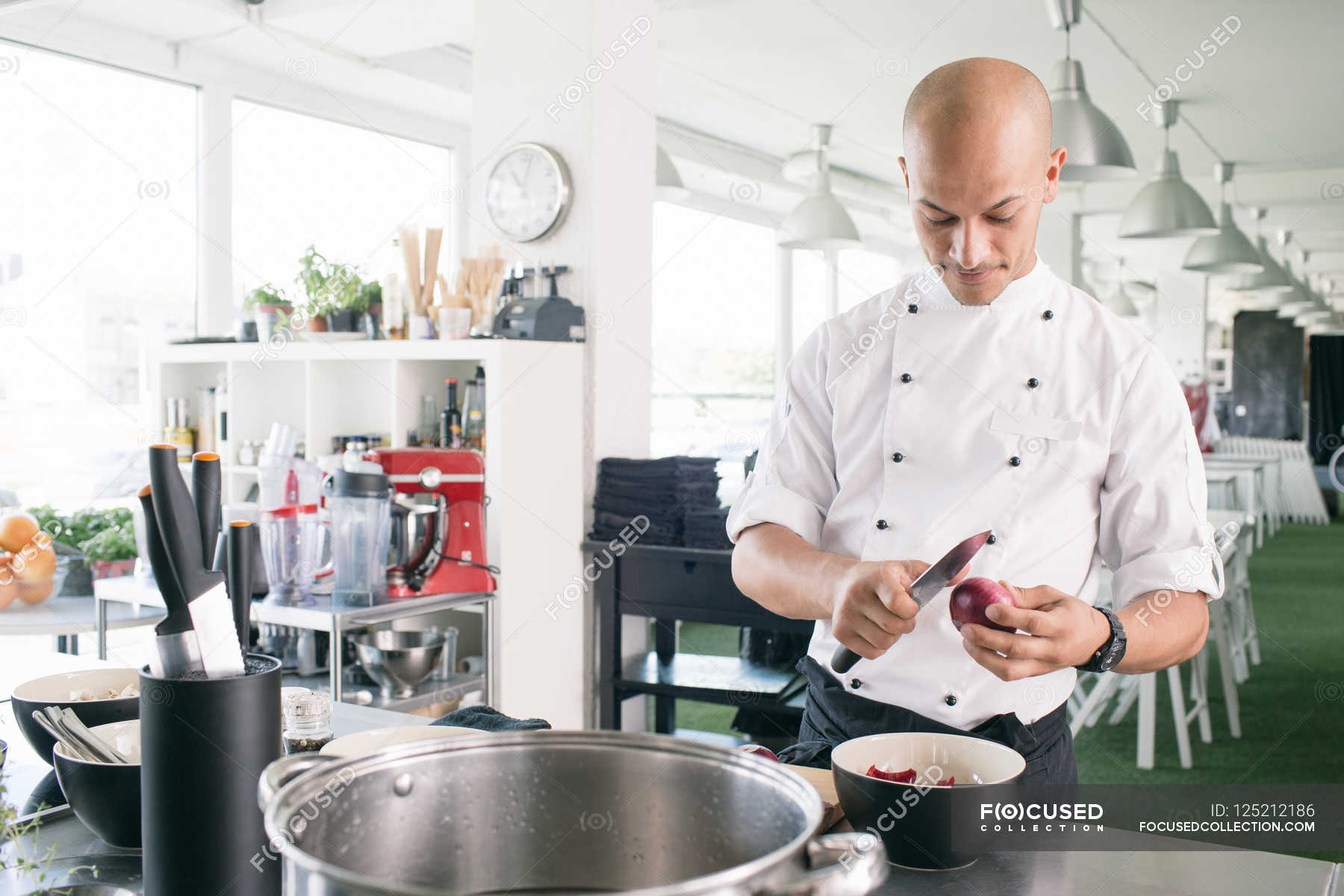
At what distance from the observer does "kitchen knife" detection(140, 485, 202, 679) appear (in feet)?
2.99

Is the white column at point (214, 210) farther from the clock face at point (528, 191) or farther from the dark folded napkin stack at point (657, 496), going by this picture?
the dark folded napkin stack at point (657, 496)

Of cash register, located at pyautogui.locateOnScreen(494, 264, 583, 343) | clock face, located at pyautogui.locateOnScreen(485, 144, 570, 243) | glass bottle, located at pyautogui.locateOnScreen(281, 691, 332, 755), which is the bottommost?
glass bottle, located at pyautogui.locateOnScreen(281, 691, 332, 755)

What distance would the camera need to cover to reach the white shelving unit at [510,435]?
3.53 metres

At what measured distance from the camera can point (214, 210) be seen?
527cm

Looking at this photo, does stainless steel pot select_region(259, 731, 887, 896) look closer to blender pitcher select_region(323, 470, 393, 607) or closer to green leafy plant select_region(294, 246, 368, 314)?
blender pitcher select_region(323, 470, 393, 607)

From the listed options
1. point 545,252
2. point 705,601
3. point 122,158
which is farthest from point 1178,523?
point 122,158

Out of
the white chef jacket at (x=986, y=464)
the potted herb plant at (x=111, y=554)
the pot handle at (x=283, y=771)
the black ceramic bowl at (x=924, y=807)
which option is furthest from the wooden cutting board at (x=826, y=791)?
the potted herb plant at (x=111, y=554)

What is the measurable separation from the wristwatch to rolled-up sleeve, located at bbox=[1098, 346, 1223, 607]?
0.16 meters

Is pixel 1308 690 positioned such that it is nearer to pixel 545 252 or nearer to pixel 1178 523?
pixel 545 252

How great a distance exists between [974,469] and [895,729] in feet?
1.32

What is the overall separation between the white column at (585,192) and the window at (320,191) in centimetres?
128

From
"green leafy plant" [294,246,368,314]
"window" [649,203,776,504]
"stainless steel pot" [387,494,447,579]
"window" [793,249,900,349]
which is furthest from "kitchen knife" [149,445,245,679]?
"window" [793,249,900,349]

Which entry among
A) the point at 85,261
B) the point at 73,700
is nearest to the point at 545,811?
the point at 73,700

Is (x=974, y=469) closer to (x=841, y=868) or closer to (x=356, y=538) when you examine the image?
(x=841, y=868)
